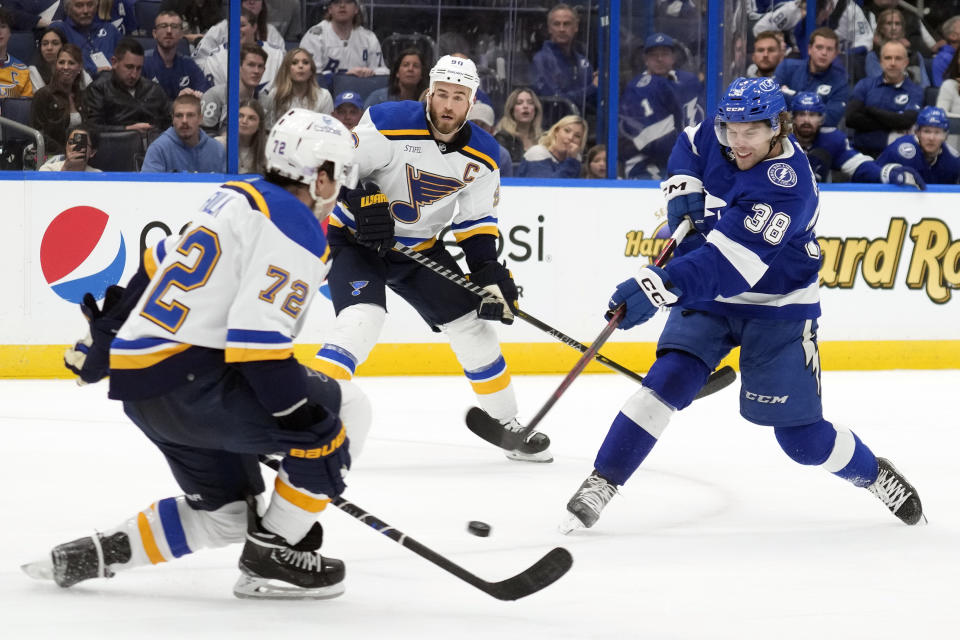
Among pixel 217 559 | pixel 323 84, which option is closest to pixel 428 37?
pixel 323 84

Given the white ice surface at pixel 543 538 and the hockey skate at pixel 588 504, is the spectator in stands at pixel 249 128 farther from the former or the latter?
the hockey skate at pixel 588 504

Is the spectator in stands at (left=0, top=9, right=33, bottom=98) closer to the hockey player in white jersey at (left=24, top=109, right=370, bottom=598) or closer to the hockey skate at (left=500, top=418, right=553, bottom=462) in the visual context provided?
the hockey skate at (left=500, top=418, right=553, bottom=462)

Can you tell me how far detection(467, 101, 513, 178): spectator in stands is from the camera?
6.00 metres

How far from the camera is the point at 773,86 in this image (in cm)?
300

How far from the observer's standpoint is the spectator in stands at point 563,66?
6.11 metres

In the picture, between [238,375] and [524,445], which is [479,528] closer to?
[238,375]

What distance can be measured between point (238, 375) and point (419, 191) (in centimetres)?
178

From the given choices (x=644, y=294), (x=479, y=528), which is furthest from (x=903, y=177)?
(x=479, y=528)

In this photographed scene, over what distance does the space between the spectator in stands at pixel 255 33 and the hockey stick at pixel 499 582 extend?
3681 mm

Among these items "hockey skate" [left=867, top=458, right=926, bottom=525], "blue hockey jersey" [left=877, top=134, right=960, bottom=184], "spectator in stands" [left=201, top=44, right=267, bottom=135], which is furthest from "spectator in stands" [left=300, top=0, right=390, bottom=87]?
"hockey skate" [left=867, top=458, right=926, bottom=525]

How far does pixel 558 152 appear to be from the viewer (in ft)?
20.1

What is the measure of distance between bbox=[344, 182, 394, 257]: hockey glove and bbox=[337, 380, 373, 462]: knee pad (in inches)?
53.0

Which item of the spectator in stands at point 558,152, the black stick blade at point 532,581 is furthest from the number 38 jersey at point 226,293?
the spectator in stands at point 558,152

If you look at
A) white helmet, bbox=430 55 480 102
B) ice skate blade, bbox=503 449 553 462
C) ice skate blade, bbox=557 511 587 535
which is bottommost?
ice skate blade, bbox=503 449 553 462
